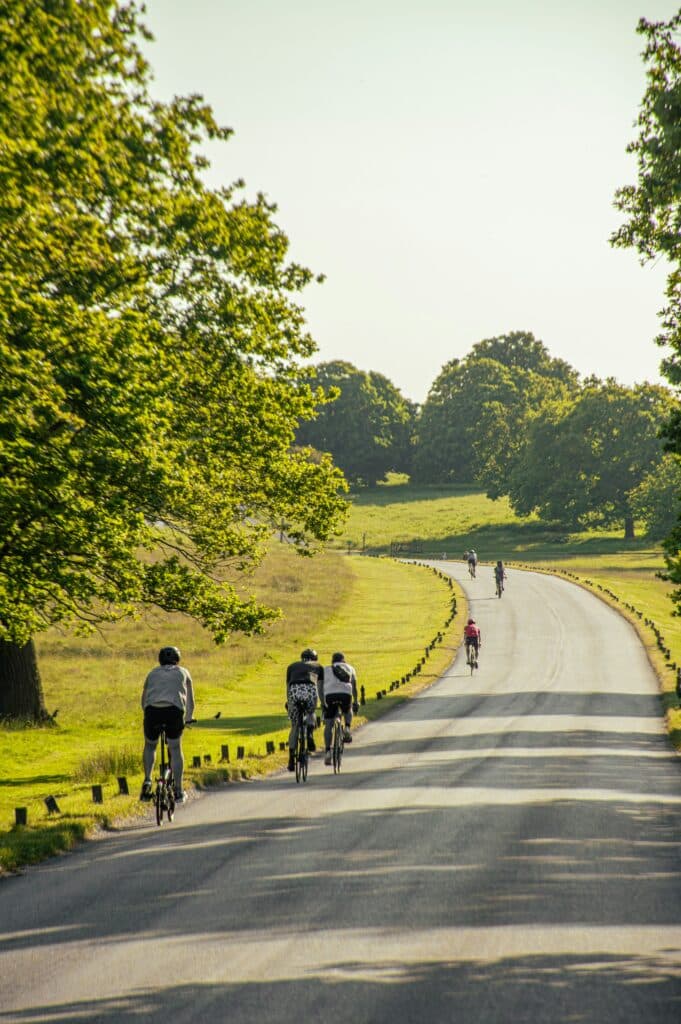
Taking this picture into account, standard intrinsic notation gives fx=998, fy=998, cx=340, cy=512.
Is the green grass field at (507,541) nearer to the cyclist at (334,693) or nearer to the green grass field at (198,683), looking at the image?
the green grass field at (198,683)

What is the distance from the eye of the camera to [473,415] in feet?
458

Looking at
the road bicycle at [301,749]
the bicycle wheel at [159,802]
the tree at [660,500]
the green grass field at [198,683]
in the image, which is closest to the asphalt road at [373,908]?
the bicycle wheel at [159,802]

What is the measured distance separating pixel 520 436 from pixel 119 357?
10547 centimetres

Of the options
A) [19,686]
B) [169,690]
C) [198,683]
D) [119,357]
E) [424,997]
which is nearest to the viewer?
[424,997]

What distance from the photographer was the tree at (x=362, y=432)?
14200 centimetres

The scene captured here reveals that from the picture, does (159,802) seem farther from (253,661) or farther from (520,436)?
(520,436)

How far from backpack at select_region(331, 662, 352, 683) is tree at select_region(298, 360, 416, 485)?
12228 centimetres

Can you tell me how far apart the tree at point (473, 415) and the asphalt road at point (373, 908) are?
104391 mm

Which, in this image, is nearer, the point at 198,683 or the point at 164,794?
the point at 164,794

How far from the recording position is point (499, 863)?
10094mm

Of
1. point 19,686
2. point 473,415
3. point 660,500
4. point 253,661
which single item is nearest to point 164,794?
point 19,686

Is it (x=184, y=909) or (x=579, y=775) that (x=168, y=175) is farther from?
(x=184, y=909)

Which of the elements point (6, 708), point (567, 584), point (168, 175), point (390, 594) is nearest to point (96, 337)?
point (168, 175)

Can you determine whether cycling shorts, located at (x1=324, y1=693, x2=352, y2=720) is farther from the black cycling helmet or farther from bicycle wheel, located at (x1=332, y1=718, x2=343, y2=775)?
the black cycling helmet
